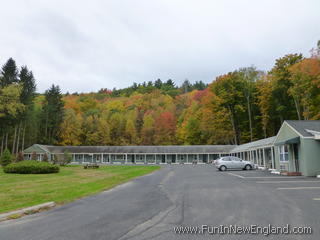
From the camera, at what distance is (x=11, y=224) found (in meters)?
6.37

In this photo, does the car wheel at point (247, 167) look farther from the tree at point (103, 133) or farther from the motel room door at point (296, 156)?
the tree at point (103, 133)

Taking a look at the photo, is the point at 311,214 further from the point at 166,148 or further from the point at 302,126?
the point at 166,148

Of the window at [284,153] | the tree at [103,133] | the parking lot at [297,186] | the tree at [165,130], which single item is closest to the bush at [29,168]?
the parking lot at [297,186]

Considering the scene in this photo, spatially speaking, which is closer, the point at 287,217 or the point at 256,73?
the point at 287,217

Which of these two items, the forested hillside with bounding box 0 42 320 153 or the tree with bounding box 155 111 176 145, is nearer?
the forested hillside with bounding box 0 42 320 153

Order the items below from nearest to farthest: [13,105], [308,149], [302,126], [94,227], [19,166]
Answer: [94,227] → [308,149] → [302,126] → [19,166] → [13,105]

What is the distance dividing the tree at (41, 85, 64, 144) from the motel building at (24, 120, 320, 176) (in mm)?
9385

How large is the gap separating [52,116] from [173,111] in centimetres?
3291

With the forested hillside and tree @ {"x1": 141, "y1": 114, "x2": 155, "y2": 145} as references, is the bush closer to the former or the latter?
the forested hillside

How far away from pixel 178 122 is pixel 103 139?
69.3ft

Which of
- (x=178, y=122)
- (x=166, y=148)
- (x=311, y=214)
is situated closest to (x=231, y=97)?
(x=166, y=148)

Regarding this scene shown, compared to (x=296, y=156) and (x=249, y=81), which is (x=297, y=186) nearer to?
(x=296, y=156)

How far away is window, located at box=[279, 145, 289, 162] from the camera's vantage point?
67.1ft

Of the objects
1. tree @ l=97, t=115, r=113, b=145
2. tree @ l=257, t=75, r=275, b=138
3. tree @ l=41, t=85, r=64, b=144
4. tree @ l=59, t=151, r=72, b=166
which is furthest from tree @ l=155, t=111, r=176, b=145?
tree @ l=59, t=151, r=72, b=166
